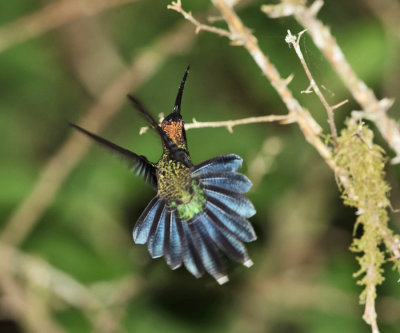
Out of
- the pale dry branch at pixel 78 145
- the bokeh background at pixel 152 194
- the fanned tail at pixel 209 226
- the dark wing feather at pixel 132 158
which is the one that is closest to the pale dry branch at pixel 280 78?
the fanned tail at pixel 209 226

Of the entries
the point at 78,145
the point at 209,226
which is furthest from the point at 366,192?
the point at 78,145

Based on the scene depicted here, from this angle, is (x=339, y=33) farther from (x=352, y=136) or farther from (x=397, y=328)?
(x=352, y=136)

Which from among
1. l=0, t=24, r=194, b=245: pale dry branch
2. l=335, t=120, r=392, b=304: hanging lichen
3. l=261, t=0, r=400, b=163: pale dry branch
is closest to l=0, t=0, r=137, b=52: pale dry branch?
l=0, t=24, r=194, b=245: pale dry branch

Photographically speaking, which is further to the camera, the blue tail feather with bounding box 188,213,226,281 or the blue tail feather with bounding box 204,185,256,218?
the blue tail feather with bounding box 204,185,256,218

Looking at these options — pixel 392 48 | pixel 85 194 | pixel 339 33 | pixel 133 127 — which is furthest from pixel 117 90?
pixel 392 48

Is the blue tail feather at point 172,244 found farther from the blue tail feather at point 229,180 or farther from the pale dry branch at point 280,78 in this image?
the pale dry branch at point 280,78

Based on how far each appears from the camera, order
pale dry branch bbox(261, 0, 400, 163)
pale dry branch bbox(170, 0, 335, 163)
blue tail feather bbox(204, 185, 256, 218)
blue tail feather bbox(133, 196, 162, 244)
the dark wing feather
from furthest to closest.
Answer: blue tail feather bbox(133, 196, 162, 244) < blue tail feather bbox(204, 185, 256, 218) < the dark wing feather < pale dry branch bbox(170, 0, 335, 163) < pale dry branch bbox(261, 0, 400, 163)

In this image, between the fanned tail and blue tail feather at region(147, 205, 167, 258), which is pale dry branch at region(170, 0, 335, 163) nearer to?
the fanned tail

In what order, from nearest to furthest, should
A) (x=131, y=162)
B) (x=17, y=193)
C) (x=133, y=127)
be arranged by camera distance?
(x=131, y=162) → (x=17, y=193) → (x=133, y=127)
